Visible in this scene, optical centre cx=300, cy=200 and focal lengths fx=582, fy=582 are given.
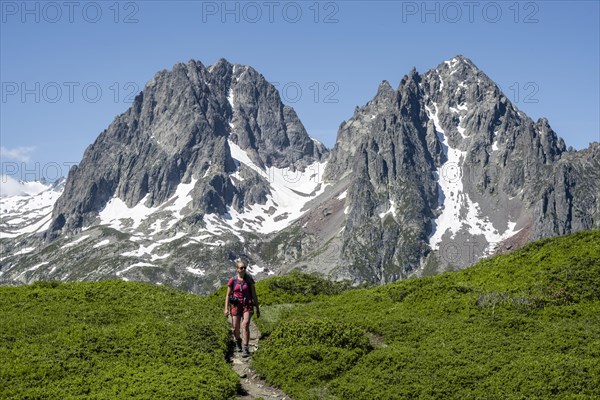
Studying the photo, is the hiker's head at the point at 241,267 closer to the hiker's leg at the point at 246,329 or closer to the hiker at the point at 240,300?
the hiker at the point at 240,300

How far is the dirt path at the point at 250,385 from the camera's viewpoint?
22.6 metres

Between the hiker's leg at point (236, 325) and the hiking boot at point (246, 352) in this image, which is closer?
the hiking boot at point (246, 352)

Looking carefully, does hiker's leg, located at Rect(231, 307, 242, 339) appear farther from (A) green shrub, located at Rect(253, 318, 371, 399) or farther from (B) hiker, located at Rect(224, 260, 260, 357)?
(A) green shrub, located at Rect(253, 318, 371, 399)

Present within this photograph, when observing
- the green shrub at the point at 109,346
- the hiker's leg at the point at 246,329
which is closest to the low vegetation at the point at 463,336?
the hiker's leg at the point at 246,329

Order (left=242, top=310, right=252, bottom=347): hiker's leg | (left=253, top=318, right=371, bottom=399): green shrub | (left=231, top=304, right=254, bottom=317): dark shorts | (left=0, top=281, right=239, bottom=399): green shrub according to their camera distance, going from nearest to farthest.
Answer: (left=0, top=281, right=239, bottom=399): green shrub, (left=253, top=318, right=371, bottom=399): green shrub, (left=242, top=310, right=252, bottom=347): hiker's leg, (left=231, top=304, right=254, bottom=317): dark shorts

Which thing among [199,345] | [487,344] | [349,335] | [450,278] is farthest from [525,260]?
[199,345]

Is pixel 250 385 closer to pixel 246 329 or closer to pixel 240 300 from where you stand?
pixel 246 329

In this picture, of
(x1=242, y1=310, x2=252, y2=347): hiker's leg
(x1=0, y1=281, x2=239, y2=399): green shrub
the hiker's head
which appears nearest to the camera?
(x1=0, y1=281, x2=239, y2=399): green shrub

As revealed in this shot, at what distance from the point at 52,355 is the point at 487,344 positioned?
1750 cm

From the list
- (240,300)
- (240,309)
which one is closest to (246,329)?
(240,309)

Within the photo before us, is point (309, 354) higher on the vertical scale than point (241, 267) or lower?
lower

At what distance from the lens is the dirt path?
890 inches

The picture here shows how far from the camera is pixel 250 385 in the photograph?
23750mm

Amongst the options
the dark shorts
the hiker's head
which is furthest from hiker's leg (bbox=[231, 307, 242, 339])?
the hiker's head
